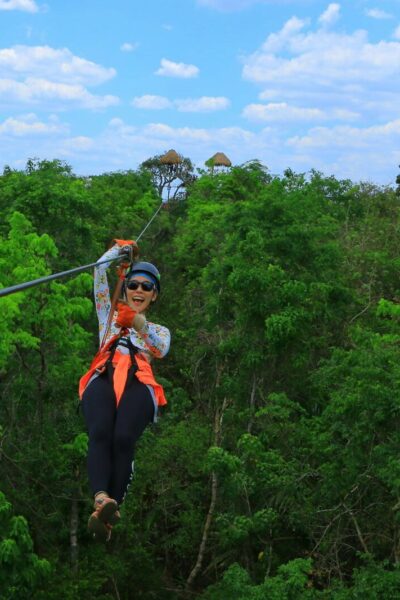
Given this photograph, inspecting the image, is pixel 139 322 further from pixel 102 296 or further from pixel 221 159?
pixel 221 159

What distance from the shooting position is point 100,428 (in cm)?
407

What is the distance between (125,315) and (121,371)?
0.30 metres

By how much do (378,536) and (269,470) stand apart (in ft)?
7.09

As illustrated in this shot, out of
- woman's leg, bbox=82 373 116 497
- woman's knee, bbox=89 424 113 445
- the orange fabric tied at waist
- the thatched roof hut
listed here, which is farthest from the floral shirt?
the thatched roof hut

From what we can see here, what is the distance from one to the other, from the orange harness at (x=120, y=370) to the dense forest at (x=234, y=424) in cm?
736

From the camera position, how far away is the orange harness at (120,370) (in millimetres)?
4258

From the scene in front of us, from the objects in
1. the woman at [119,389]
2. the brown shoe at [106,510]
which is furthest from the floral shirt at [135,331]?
the brown shoe at [106,510]

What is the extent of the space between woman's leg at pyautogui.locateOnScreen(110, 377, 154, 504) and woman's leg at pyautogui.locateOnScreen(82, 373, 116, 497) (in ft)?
0.13

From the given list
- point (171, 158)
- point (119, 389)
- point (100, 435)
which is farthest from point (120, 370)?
point (171, 158)

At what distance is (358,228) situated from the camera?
83.3 ft

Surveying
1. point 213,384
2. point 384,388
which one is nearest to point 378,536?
point 384,388

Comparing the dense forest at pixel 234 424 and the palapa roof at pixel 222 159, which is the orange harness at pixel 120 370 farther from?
the palapa roof at pixel 222 159

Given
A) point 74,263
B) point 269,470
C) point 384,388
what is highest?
point 74,263

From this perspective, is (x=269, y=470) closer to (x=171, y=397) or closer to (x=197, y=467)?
(x=197, y=467)
